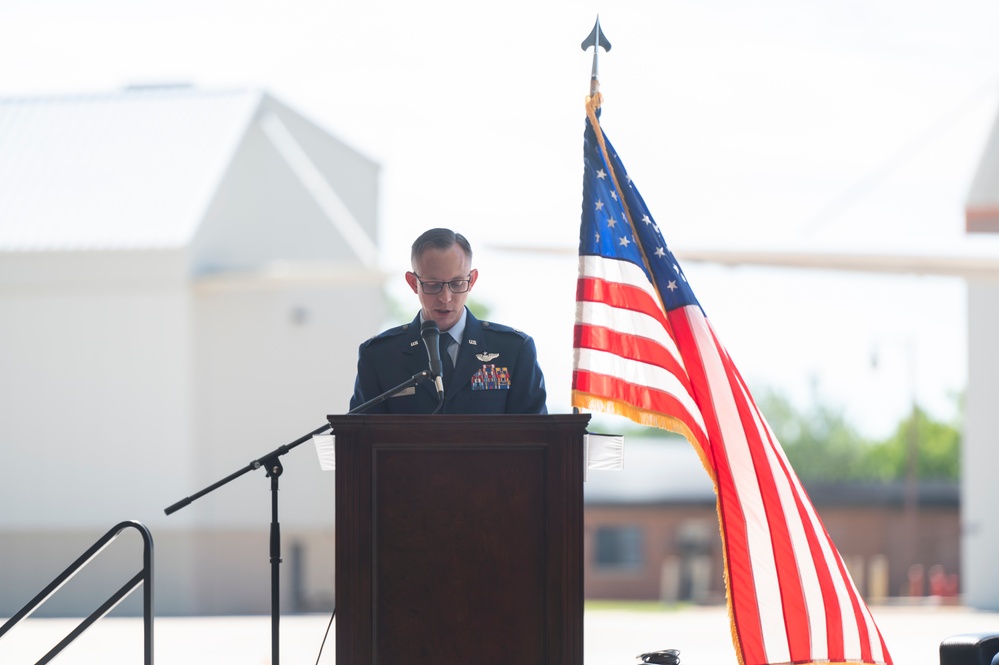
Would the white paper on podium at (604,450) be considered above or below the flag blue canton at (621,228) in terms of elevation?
below

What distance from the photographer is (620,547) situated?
35562 millimetres

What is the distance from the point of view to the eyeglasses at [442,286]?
150 inches

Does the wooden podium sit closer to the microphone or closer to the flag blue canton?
the microphone

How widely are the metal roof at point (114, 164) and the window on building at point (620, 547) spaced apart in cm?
1932

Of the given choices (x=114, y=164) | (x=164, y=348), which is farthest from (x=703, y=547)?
(x=114, y=164)

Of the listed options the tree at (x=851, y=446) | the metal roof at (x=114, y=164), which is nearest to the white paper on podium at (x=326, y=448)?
the metal roof at (x=114, y=164)

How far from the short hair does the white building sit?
13400 mm

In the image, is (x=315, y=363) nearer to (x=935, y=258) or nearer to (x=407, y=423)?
(x=935, y=258)

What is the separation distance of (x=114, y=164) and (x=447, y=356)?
16085 mm

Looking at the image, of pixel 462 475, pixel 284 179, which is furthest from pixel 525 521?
pixel 284 179

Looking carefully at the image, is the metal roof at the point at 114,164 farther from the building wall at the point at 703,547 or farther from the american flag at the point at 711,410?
the building wall at the point at 703,547

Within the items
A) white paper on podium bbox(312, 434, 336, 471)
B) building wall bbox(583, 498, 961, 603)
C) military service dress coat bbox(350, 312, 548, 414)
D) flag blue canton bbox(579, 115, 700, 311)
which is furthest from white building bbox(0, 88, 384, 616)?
building wall bbox(583, 498, 961, 603)

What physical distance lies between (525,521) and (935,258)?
11.2m

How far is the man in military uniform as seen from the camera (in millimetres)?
3811
